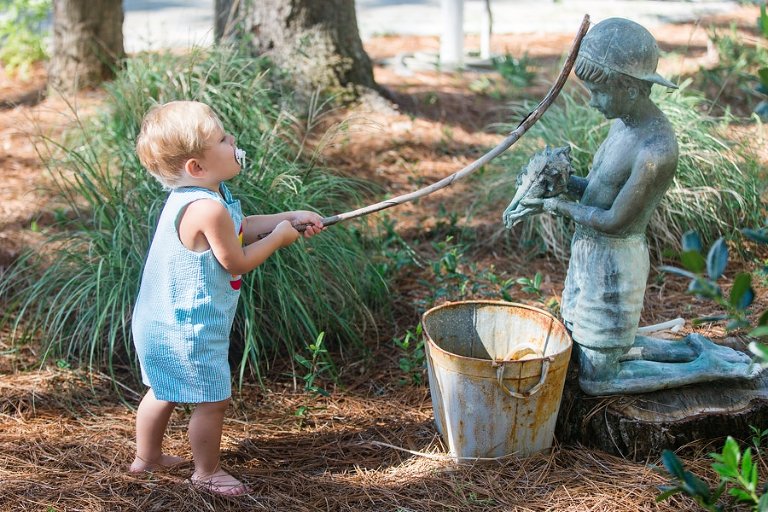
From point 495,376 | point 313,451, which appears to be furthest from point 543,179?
point 313,451

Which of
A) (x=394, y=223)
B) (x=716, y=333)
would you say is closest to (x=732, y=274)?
(x=716, y=333)

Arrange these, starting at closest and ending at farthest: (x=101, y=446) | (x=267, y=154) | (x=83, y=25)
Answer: (x=101, y=446) → (x=267, y=154) → (x=83, y=25)

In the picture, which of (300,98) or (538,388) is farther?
(300,98)

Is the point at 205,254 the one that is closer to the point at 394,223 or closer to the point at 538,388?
the point at 538,388

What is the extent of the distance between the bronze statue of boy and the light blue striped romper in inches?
39.0

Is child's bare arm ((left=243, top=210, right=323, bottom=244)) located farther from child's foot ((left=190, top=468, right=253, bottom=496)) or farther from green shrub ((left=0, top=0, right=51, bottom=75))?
green shrub ((left=0, top=0, right=51, bottom=75))

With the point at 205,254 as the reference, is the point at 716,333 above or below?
below

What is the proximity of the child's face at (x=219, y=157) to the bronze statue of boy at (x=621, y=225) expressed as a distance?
0.92 meters

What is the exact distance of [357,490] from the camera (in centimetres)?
283

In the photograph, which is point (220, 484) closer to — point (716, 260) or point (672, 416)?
point (672, 416)

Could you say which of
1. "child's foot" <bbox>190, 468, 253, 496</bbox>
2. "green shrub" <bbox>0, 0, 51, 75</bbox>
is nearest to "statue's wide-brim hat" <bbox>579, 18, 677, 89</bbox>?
"child's foot" <bbox>190, 468, 253, 496</bbox>

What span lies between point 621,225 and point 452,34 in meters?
4.87

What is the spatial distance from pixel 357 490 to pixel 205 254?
37.0 inches

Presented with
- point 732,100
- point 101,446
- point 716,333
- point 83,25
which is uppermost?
point 83,25
